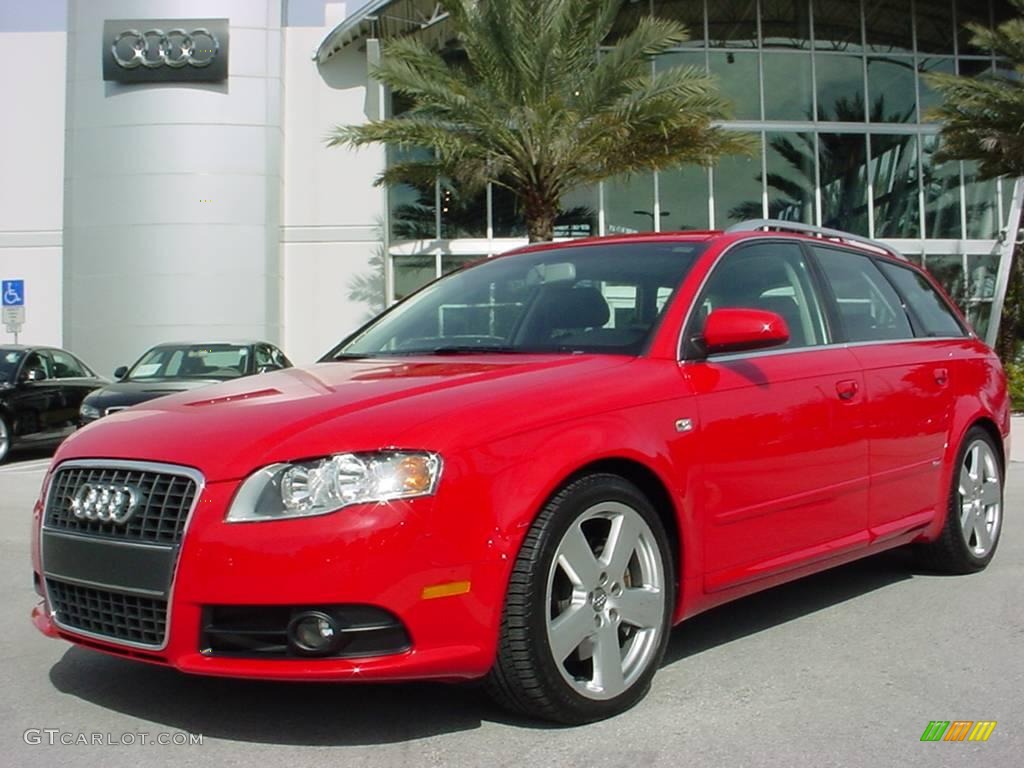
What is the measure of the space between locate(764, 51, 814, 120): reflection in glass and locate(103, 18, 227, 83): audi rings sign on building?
12575 millimetres

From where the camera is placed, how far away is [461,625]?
3260 millimetres

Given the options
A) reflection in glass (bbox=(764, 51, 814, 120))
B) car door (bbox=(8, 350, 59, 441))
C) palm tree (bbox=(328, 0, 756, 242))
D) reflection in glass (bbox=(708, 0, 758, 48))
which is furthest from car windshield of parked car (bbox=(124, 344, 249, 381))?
reflection in glass (bbox=(764, 51, 814, 120))

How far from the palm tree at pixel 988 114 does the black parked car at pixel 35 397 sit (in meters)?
16.2

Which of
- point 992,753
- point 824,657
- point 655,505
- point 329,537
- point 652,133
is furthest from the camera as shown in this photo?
point 652,133

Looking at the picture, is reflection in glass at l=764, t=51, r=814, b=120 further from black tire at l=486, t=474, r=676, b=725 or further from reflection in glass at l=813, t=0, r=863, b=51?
black tire at l=486, t=474, r=676, b=725

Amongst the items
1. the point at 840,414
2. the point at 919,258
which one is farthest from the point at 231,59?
the point at 840,414

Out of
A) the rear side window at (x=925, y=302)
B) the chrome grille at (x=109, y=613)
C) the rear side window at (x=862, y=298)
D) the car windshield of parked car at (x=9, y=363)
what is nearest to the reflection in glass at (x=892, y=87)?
the car windshield of parked car at (x=9, y=363)

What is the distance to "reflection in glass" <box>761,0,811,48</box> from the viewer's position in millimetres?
27156

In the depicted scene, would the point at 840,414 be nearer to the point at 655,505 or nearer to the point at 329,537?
the point at 655,505

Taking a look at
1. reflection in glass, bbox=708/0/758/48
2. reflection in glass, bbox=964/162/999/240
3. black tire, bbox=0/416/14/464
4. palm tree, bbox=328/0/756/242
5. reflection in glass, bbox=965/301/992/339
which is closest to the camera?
black tire, bbox=0/416/14/464

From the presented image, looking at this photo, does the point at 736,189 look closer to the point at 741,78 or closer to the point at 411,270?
the point at 741,78

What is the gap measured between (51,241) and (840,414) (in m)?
26.7

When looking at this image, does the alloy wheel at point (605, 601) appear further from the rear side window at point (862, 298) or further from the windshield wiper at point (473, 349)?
the rear side window at point (862, 298)

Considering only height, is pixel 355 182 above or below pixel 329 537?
above
